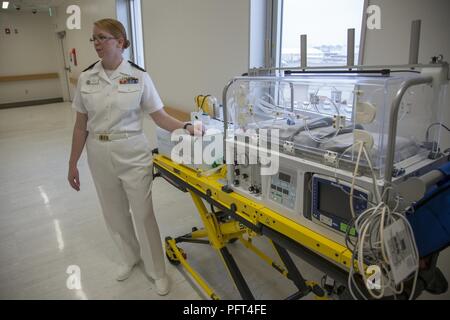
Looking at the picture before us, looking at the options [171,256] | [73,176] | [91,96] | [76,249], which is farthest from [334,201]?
[76,249]

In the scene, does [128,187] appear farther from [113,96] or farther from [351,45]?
[351,45]

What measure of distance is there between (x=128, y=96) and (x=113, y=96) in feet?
0.25

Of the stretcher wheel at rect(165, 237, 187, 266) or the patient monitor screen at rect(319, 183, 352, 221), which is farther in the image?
the stretcher wheel at rect(165, 237, 187, 266)

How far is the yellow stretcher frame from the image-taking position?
1173 mm

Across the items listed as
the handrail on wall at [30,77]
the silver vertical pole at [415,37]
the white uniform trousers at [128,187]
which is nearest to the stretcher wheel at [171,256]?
the white uniform trousers at [128,187]

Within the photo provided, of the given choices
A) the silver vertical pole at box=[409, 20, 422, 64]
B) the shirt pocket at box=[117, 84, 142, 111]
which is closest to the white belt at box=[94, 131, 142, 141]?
the shirt pocket at box=[117, 84, 142, 111]

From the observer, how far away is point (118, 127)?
176cm

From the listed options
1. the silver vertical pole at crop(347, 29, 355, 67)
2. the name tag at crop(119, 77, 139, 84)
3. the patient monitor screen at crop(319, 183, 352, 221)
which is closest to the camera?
the patient monitor screen at crop(319, 183, 352, 221)

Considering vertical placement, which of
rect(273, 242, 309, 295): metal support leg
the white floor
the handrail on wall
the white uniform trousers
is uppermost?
the handrail on wall

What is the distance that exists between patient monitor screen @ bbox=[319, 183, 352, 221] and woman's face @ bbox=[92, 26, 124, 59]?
49.8 inches

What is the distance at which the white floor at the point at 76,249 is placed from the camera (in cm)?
204

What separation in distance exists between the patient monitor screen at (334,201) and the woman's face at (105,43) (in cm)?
127

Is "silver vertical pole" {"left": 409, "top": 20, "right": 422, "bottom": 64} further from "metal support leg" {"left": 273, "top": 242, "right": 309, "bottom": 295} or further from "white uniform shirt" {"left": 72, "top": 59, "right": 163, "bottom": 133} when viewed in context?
"white uniform shirt" {"left": 72, "top": 59, "right": 163, "bottom": 133}

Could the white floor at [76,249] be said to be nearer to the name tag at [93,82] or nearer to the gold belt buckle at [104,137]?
the gold belt buckle at [104,137]
